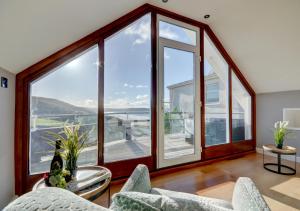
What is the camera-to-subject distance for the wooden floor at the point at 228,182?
1936mm

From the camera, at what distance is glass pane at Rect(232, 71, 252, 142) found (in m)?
3.66

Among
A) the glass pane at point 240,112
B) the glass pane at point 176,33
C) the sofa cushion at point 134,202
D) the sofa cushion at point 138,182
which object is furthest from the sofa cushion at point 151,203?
the glass pane at point 240,112

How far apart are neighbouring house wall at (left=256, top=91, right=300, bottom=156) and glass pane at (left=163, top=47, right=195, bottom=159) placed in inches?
77.4

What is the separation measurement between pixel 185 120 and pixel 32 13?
8.31ft

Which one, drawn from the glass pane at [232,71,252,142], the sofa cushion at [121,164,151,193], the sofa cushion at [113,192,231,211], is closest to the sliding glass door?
the glass pane at [232,71,252,142]

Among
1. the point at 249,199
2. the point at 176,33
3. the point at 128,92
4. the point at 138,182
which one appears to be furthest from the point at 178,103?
the point at 249,199

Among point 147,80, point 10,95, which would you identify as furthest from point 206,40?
point 10,95

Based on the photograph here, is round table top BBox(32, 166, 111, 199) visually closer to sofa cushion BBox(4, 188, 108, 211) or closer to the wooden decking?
sofa cushion BBox(4, 188, 108, 211)

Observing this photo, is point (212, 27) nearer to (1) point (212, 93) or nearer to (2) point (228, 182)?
(1) point (212, 93)

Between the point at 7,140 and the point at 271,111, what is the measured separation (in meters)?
4.60

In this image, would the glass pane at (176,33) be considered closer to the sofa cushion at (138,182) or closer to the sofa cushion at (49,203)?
the sofa cushion at (138,182)

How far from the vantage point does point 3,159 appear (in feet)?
5.23

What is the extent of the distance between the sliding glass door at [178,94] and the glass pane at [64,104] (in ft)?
3.44

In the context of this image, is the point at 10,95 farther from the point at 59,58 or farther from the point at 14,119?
the point at 59,58
